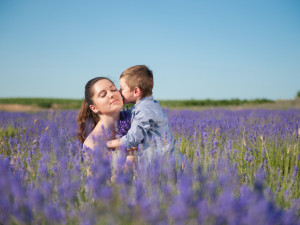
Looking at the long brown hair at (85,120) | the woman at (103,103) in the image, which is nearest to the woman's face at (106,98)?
the woman at (103,103)

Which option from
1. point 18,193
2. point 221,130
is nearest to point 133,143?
point 18,193

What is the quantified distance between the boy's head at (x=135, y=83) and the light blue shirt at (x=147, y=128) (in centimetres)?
11

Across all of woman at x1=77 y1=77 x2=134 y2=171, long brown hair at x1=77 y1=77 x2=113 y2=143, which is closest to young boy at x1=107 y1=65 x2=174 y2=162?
woman at x1=77 y1=77 x2=134 y2=171

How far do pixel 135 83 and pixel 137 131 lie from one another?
1.92 feet

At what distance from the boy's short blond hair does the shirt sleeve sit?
376mm

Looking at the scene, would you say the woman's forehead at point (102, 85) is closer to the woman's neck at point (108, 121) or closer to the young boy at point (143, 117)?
the young boy at point (143, 117)

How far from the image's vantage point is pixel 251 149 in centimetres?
302

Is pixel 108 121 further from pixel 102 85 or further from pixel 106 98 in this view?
pixel 102 85

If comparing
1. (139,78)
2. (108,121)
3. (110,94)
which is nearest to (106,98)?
(110,94)

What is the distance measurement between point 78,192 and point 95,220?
49 cm

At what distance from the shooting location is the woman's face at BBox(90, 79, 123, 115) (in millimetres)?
2650

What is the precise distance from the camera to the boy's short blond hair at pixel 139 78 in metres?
2.76

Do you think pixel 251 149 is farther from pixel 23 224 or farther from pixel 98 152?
pixel 23 224

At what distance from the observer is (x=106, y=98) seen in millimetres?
→ 2650
